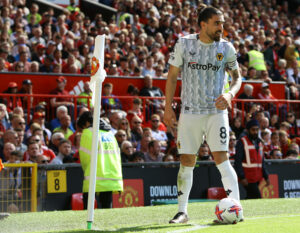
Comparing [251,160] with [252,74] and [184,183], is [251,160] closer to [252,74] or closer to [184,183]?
[184,183]

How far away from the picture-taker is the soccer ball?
682 cm

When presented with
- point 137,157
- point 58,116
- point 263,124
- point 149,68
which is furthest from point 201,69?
point 149,68

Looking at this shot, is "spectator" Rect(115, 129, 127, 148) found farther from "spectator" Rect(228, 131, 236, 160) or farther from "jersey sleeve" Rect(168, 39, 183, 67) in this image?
"jersey sleeve" Rect(168, 39, 183, 67)

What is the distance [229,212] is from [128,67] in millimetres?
11237

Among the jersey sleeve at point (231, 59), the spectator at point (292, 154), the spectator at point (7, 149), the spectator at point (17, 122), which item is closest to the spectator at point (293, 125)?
the spectator at point (292, 154)

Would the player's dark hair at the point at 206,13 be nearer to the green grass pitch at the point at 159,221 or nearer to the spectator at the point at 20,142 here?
the green grass pitch at the point at 159,221

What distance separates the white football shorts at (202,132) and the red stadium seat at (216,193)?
6203 millimetres

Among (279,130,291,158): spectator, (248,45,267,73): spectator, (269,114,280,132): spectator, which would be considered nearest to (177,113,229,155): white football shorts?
(279,130,291,158): spectator

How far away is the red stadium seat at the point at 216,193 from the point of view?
13.4 meters

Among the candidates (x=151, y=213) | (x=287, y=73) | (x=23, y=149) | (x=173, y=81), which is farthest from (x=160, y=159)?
(x=287, y=73)

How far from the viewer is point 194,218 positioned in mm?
7840

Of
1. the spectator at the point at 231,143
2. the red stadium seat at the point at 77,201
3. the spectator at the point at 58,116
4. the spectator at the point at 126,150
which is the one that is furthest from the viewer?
the spectator at the point at 231,143

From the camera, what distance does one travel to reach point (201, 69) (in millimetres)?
7281

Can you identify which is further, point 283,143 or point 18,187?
point 283,143
